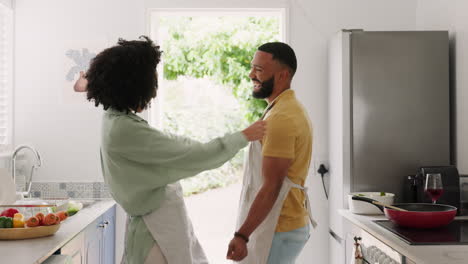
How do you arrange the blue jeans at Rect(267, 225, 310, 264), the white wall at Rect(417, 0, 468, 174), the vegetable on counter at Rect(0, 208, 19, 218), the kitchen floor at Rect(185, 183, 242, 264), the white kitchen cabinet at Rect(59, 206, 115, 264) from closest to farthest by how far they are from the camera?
the blue jeans at Rect(267, 225, 310, 264) → the vegetable on counter at Rect(0, 208, 19, 218) → the white kitchen cabinet at Rect(59, 206, 115, 264) → the white wall at Rect(417, 0, 468, 174) → the kitchen floor at Rect(185, 183, 242, 264)

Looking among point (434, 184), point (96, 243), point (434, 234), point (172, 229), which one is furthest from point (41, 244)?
point (434, 184)

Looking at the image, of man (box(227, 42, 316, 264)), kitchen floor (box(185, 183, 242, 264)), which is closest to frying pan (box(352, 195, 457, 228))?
man (box(227, 42, 316, 264))

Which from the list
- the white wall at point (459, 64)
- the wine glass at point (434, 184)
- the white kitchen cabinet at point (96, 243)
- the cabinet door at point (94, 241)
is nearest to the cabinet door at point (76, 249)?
the white kitchen cabinet at point (96, 243)

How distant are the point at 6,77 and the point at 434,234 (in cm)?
287

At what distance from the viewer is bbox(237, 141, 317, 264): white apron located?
1.93 meters

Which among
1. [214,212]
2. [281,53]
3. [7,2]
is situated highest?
[7,2]

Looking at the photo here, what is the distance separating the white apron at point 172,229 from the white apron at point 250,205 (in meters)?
0.22

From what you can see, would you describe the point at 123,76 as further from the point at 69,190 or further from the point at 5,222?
the point at 69,190

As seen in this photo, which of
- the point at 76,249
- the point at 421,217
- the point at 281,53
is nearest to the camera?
the point at 281,53

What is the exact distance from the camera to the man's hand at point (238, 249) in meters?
1.89

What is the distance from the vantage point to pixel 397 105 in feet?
10.0

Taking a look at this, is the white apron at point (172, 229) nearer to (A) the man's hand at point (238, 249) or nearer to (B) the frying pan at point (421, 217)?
(A) the man's hand at point (238, 249)

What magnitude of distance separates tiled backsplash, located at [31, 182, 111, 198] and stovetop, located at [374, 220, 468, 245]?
1.95 m

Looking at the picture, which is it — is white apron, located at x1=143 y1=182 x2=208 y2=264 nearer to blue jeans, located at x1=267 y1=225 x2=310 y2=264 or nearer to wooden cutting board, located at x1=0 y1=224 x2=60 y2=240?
blue jeans, located at x1=267 y1=225 x2=310 y2=264
